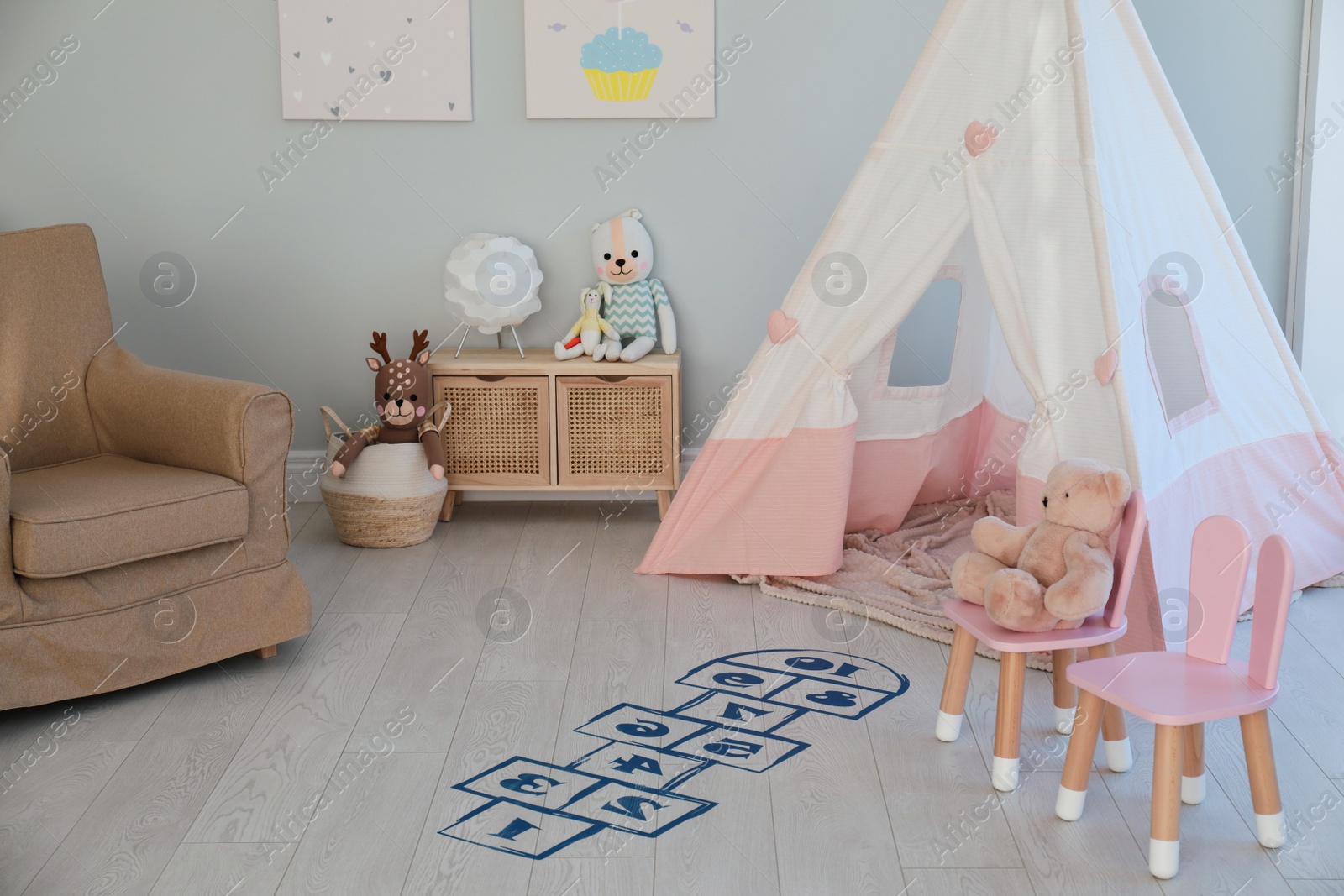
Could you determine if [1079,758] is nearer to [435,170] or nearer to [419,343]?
[419,343]

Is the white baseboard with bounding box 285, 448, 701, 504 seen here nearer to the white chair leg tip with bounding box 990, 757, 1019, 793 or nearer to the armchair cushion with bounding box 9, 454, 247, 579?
the armchair cushion with bounding box 9, 454, 247, 579

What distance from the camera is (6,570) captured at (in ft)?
6.91

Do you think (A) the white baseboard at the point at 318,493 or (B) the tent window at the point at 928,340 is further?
(A) the white baseboard at the point at 318,493

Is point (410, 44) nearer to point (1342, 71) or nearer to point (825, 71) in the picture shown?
point (825, 71)

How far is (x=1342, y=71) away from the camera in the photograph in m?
3.40

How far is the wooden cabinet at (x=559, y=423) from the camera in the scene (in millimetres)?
3369

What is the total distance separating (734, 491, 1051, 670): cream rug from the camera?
265 cm

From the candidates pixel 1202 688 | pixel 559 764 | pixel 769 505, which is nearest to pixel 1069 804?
pixel 1202 688

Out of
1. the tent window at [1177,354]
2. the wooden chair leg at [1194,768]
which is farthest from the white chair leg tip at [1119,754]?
the tent window at [1177,354]

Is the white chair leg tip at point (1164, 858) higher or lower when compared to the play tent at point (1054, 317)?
lower

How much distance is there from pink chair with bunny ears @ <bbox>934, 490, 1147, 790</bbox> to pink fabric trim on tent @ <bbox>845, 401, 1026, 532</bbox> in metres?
1.17

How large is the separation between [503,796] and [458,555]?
1.33 m

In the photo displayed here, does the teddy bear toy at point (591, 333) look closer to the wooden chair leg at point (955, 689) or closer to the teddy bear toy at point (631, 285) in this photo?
the teddy bear toy at point (631, 285)

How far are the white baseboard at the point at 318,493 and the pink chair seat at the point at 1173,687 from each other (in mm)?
2031
